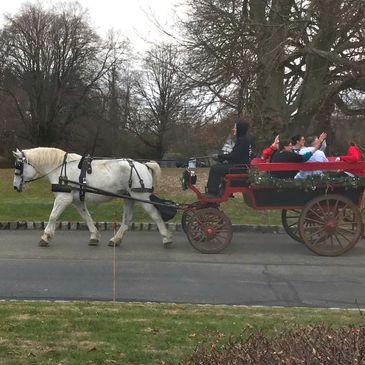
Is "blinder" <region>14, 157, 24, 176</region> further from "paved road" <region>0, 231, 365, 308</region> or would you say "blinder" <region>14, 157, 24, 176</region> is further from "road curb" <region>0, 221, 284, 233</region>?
"road curb" <region>0, 221, 284, 233</region>

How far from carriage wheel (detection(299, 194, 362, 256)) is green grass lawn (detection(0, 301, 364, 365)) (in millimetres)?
4134

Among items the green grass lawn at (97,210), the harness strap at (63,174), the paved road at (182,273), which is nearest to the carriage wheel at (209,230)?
the paved road at (182,273)

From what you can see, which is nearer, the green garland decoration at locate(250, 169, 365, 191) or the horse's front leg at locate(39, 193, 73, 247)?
the green garland decoration at locate(250, 169, 365, 191)

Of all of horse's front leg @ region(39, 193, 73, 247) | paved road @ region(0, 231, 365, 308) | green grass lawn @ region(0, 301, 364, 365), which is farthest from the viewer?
horse's front leg @ region(39, 193, 73, 247)

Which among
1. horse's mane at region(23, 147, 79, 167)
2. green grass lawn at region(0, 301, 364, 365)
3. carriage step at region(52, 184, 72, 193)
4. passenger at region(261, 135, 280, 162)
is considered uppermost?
passenger at region(261, 135, 280, 162)

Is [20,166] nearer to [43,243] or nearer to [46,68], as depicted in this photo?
[43,243]

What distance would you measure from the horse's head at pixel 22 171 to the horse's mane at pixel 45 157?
3.7 inches

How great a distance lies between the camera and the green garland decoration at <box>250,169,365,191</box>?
1045 cm

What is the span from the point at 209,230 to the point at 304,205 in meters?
1.78

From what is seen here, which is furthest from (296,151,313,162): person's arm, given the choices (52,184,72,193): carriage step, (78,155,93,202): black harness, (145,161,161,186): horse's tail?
(52,184,72,193): carriage step

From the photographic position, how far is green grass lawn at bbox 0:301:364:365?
4559 mm

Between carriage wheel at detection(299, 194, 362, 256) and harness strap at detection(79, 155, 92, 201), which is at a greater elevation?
harness strap at detection(79, 155, 92, 201)

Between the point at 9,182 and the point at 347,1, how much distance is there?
44.5 ft

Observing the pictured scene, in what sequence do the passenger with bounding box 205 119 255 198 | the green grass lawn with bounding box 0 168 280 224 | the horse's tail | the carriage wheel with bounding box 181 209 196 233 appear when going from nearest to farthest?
the passenger with bounding box 205 119 255 198 → the carriage wheel with bounding box 181 209 196 233 → the horse's tail → the green grass lawn with bounding box 0 168 280 224
